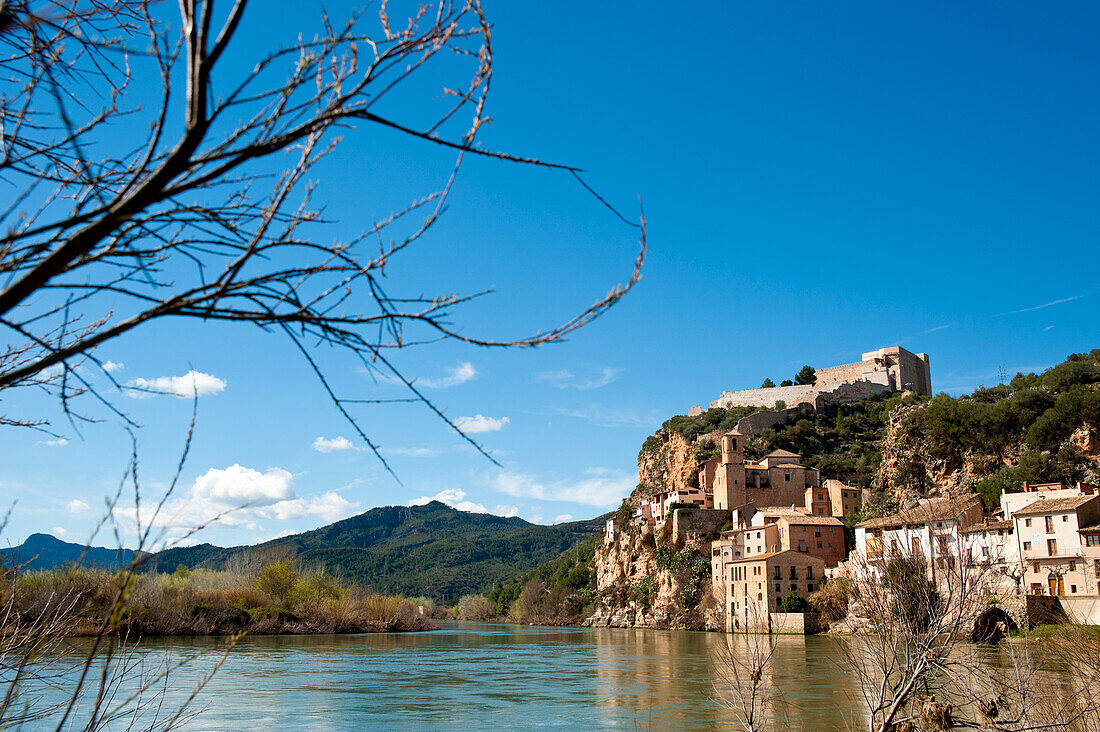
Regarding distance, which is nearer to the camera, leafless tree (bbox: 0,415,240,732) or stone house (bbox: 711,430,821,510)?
leafless tree (bbox: 0,415,240,732)

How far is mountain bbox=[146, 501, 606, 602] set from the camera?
125125 mm

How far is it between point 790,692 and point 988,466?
3957 cm

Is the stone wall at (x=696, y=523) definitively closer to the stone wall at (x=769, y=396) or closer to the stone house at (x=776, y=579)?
the stone house at (x=776, y=579)

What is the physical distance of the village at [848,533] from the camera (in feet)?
81.5

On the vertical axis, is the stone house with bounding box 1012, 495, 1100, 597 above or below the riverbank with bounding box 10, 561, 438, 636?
above

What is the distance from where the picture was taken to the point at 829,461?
66500 mm

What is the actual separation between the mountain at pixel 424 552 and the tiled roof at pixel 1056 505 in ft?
281

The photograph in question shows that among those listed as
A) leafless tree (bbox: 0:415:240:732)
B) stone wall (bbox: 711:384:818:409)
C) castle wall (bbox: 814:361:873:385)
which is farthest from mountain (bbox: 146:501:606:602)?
leafless tree (bbox: 0:415:240:732)

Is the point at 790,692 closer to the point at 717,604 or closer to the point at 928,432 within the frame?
the point at 717,604

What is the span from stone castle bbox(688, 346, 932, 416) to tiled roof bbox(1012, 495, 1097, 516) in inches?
1645

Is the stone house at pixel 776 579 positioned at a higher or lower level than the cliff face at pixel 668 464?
lower

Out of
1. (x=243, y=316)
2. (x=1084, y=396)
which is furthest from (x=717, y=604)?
(x=243, y=316)

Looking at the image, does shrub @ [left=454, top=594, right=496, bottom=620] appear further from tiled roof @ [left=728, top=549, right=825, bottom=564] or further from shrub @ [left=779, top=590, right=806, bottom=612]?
shrub @ [left=779, top=590, right=806, bottom=612]

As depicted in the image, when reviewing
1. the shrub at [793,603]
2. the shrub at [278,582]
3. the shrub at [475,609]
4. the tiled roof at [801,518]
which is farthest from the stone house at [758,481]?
the shrub at [475,609]
